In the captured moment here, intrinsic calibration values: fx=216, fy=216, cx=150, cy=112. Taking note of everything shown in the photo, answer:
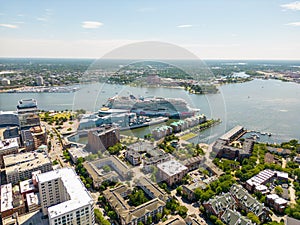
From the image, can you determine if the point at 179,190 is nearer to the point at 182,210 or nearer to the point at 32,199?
the point at 182,210

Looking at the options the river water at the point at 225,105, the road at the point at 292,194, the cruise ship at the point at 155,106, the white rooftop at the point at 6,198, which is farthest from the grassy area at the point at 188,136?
the white rooftop at the point at 6,198

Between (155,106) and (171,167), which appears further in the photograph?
(155,106)

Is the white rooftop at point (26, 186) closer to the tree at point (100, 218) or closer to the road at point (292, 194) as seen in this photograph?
the tree at point (100, 218)

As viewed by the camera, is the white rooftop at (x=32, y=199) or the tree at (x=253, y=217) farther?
the white rooftop at (x=32, y=199)

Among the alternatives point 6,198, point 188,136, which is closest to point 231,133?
point 188,136

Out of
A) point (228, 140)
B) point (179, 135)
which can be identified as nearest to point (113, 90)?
point (179, 135)

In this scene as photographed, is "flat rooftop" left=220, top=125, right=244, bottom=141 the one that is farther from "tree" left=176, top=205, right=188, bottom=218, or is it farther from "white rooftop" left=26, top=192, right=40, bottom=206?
"white rooftop" left=26, top=192, right=40, bottom=206

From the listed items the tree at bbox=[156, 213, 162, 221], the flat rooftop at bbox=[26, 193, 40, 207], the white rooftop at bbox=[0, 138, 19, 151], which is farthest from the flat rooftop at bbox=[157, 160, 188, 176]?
the white rooftop at bbox=[0, 138, 19, 151]
